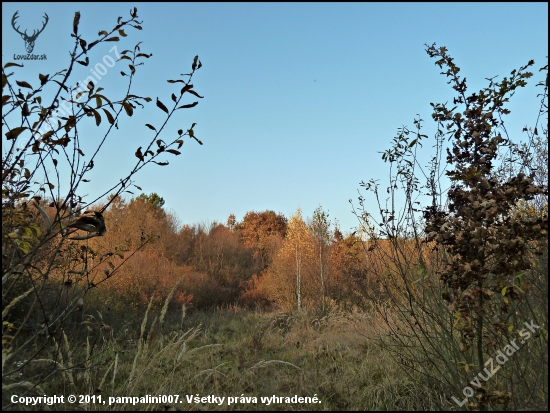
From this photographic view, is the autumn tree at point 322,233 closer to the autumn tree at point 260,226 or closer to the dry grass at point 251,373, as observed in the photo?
the dry grass at point 251,373

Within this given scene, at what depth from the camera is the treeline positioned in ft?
41.5

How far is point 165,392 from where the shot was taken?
353 cm

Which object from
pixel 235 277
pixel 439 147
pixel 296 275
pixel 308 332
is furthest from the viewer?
pixel 235 277

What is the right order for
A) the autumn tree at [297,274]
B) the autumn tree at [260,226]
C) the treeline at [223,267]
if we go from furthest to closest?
the autumn tree at [260,226], the autumn tree at [297,274], the treeline at [223,267]

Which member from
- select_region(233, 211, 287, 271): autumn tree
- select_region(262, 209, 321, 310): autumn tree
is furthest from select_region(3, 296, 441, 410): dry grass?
select_region(233, 211, 287, 271): autumn tree

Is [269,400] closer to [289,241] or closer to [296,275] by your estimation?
[296,275]

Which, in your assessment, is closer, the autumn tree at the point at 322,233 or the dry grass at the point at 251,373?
the dry grass at the point at 251,373

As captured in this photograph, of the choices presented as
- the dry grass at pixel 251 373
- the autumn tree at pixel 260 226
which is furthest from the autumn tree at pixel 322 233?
the autumn tree at pixel 260 226

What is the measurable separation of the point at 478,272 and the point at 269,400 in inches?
99.4

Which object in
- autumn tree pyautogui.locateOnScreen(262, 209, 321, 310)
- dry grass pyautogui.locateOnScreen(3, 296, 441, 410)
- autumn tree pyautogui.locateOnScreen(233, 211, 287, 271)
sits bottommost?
dry grass pyautogui.locateOnScreen(3, 296, 441, 410)

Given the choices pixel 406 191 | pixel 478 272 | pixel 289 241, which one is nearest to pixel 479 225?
pixel 478 272

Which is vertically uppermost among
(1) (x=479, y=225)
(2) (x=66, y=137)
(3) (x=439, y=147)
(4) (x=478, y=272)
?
(3) (x=439, y=147)

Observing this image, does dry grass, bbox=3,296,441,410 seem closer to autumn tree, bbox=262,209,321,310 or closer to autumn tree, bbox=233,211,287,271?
autumn tree, bbox=262,209,321,310

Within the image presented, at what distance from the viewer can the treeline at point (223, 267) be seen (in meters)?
12.6
